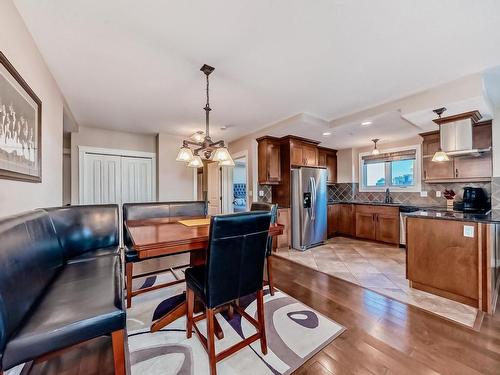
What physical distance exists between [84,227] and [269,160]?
9.92 ft

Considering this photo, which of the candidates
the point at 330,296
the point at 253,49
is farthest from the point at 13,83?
the point at 330,296

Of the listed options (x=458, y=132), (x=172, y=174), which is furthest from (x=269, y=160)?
(x=458, y=132)

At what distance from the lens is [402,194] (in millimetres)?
4680

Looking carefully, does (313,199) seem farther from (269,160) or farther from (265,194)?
(269,160)

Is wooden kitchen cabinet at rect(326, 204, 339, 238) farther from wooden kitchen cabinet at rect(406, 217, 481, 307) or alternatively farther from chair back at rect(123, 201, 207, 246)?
chair back at rect(123, 201, 207, 246)

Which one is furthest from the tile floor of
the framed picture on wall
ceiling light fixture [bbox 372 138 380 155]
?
the framed picture on wall

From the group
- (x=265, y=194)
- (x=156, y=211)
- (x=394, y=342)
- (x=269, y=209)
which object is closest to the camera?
(x=394, y=342)

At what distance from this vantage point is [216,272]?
1325mm

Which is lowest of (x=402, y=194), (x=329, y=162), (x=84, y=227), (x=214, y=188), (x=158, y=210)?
(x=84, y=227)

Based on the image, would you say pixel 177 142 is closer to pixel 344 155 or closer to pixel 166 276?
pixel 166 276

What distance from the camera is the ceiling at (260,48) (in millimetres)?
1456

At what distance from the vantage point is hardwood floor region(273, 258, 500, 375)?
1396 millimetres

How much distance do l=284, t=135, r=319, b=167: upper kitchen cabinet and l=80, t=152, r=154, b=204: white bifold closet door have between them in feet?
9.96

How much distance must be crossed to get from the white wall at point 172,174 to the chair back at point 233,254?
3556mm
